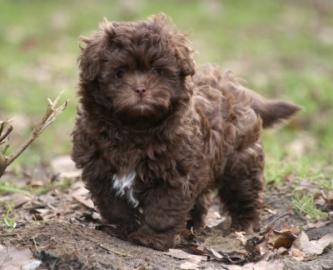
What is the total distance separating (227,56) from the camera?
621 inches

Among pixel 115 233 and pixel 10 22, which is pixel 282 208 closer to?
pixel 115 233

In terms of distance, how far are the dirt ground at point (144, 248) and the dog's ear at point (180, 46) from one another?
3.80 ft

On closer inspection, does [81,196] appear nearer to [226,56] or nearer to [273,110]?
[273,110]

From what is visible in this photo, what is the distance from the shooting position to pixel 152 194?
234 inches

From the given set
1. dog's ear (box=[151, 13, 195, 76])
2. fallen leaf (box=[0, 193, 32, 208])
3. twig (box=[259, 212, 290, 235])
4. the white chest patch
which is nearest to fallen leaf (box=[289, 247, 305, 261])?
twig (box=[259, 212, 290, 235])

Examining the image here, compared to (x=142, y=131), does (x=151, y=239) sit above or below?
below

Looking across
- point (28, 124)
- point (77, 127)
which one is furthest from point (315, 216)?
point (28, 124)

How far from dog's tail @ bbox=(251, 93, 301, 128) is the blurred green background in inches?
22.5

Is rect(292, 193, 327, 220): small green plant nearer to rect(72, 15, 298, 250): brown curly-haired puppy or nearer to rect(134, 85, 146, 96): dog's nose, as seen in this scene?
rect(72, 15, 298, 250): brown curly-haired puppy

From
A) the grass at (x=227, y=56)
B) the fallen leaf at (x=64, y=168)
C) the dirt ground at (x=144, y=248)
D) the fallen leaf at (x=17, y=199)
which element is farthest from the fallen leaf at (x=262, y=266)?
the fallen leaf at (x=64, y=168)

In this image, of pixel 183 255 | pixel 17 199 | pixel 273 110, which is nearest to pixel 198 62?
pixel 273 110

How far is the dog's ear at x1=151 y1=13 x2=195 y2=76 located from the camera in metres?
5.86

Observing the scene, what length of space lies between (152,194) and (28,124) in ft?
20.1

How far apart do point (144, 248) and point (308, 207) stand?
1.69 m
